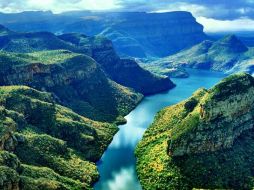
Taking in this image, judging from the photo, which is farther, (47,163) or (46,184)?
(47,163)

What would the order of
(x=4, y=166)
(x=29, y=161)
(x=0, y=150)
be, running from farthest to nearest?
1. (x=29, y=161)
2. (x=0, y=150)
3. (x=4, y=166)

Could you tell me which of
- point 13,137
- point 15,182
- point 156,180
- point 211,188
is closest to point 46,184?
point 15,182

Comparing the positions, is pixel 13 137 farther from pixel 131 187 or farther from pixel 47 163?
pixel 131 187

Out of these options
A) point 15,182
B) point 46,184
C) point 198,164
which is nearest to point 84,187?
point 46,184

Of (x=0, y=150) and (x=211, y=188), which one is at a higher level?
(x=0, y=150)

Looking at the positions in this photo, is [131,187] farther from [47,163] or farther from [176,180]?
[47,163]

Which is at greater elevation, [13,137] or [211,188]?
[13,137]

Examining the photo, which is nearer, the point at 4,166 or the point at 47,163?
the point at 4,166

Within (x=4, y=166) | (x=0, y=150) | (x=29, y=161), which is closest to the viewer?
(x=4, y=166)
